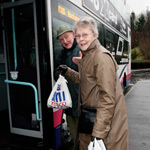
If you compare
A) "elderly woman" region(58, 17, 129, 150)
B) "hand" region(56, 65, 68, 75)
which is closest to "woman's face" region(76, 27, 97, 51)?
"elderly woman" region(58, 17, 129, 150)

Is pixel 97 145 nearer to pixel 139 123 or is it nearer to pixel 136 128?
pixel 136 128

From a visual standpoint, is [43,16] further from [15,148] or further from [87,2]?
[15,148]

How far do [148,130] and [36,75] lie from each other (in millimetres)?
3406

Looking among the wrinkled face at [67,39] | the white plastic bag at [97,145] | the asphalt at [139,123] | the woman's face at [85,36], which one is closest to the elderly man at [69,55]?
the wrinkled face at [67,39]

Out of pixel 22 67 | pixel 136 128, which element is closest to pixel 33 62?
pixel 22 67

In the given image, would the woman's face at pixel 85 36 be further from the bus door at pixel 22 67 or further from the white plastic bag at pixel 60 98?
the bus door at pixel 22 67

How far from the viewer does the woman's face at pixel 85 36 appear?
1843mm

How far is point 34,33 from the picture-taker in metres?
2.75

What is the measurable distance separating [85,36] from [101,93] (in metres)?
0.57

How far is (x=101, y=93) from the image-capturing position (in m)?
1.68

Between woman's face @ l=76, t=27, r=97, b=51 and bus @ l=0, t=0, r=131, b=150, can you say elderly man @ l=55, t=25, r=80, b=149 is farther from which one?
woman's face @ l=76, t=27, r=97, b=51

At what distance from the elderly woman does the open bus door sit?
0.85 meters

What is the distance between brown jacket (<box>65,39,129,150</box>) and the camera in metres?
1.64

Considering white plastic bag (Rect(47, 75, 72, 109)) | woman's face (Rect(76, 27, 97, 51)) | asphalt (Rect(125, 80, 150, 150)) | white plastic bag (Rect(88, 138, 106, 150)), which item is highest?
woman's face (Rect(76, 27, 97, 51))
